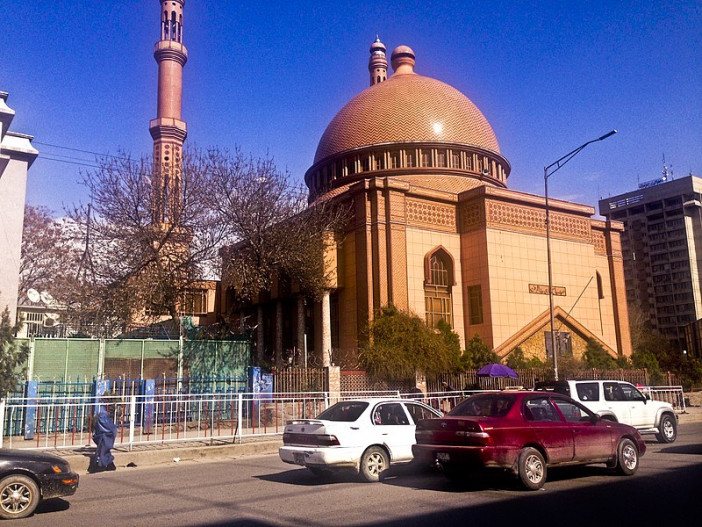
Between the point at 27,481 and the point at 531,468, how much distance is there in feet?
21.6

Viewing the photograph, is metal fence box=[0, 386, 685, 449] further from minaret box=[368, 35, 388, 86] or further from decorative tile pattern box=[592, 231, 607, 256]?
minaret box=[368, 35, 388, 86]

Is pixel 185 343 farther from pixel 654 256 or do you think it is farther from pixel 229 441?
pixel 654 256

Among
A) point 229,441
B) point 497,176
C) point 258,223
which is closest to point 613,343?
point 497,176

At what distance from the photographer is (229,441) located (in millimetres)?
15188

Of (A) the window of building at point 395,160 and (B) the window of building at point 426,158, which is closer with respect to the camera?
(B) the window of building at point 426,158

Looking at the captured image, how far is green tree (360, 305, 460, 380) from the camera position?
2331 cm

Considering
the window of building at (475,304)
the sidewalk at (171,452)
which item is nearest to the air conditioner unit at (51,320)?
the sidewalk at (171,452)

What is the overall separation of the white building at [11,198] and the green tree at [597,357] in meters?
24.8

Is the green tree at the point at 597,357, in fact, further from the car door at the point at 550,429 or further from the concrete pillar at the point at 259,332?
the car door at the point at 550,429

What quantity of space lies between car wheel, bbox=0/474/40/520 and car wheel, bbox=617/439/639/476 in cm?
847

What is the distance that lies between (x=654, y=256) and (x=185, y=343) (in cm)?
8285

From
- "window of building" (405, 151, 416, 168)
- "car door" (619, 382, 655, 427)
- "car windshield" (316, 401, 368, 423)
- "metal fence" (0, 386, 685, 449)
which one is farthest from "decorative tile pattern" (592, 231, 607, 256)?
"car windshield" (316, 401, 368, 423)

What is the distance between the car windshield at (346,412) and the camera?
34.5 feet

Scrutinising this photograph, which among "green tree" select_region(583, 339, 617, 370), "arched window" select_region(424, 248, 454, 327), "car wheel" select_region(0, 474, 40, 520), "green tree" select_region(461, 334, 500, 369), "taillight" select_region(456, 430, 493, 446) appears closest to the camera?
"car wheel" select_region(0, 474, 40, 520)
